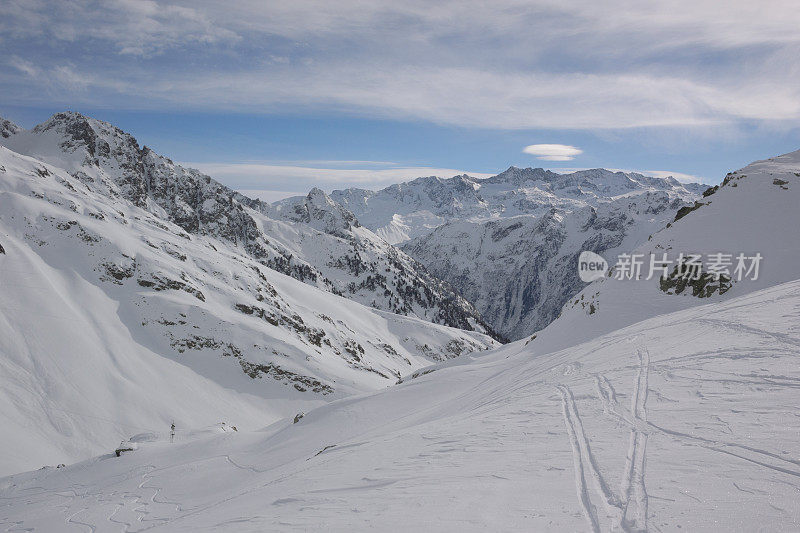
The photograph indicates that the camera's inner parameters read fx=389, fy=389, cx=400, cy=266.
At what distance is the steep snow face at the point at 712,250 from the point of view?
2600 cm

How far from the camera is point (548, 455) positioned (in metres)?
8.52

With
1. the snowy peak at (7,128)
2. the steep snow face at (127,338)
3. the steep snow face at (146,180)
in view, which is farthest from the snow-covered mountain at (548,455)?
the snowy peak at (7,128)

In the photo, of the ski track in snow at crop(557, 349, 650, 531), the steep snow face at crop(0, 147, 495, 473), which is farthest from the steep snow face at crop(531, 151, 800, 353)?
the steep snow face at crop(0, 147, 495, 473)

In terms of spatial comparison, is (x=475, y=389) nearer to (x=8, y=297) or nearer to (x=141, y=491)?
(x=141, y=491)

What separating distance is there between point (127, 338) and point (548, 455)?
56.5 meters

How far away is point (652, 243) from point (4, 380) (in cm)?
5889

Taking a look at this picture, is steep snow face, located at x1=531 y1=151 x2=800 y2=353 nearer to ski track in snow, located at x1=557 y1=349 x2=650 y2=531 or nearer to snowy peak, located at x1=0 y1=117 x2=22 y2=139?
ski track in snow, located at x1=557 y1=349 x2=650 y2=531

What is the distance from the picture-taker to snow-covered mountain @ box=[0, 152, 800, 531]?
20.4ft

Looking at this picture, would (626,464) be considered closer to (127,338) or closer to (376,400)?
(376,400)

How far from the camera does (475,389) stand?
71.4 feet

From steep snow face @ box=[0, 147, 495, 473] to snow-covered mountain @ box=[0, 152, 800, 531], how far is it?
1383 centimetres

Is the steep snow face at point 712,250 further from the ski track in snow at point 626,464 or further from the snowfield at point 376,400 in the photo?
the ski track in snow at point 626,464

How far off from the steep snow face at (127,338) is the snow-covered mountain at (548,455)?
13830mm

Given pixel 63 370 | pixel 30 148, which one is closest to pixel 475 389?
pixel 63 370
